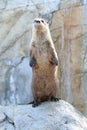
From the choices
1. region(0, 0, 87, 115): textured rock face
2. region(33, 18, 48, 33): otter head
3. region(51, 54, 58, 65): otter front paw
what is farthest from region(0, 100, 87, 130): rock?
region(0, 0, 87, 115): textured rock face

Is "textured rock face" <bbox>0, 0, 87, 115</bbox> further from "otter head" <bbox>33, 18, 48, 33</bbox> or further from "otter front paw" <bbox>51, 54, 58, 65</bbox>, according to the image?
"otter front paw" <bbox>51, 54, 58, 65</bbox>

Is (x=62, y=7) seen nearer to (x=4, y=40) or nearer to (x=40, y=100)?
(x=4, y=40)

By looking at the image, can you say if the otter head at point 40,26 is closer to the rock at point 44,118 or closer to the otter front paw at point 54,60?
Result: the otter front paw at point 54,60

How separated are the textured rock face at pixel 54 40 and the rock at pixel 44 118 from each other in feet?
6.65

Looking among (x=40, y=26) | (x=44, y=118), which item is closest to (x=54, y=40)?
(x=40, y=26)

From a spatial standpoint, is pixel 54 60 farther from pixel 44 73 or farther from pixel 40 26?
A: pixel 40 26

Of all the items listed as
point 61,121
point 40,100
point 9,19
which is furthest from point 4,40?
point 61,121

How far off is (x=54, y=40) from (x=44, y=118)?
313 cm

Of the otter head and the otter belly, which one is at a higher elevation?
the otter head

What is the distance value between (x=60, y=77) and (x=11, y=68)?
110cm

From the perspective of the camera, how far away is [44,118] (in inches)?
269

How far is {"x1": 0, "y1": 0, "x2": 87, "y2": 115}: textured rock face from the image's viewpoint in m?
9.31

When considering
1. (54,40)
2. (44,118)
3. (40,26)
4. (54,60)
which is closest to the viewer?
(44,118)

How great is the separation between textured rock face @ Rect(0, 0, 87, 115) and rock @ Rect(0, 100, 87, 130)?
203 centimetres
